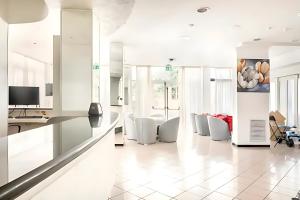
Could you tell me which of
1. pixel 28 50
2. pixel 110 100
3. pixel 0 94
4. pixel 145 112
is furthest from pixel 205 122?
pixel 0 94

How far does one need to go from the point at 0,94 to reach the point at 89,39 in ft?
6.03

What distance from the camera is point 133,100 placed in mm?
10180

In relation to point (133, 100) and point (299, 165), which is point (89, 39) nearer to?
point (299, 165)

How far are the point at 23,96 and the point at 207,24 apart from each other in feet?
16.9

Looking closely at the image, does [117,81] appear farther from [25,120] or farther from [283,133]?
[283,133]

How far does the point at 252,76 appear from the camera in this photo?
6.42m

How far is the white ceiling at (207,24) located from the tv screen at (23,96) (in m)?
2.87

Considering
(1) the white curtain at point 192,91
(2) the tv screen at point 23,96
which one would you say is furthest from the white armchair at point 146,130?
(1) the white curtain at point 192,91

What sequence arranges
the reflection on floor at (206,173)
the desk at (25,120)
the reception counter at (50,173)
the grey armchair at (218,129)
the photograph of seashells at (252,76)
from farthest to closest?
1. the grey armchair at (218,129)
2. the photograph of seashells at (252,76)
3. the desk at (25,120)
4. the reflection on floor at (206,173)
5. the reception counter at (50,173)

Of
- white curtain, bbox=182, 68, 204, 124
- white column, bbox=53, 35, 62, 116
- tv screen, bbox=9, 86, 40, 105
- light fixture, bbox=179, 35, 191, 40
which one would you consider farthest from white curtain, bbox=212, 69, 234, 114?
white column, bbox=53, 35, 62, 116

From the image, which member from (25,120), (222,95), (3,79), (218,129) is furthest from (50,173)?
(222,95)

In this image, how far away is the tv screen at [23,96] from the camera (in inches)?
242

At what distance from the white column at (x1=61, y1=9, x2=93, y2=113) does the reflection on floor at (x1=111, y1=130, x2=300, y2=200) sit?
4.89 ft

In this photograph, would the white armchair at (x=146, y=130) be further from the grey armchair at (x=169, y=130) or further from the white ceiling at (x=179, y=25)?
the white ceiling at (x=179, y=25)
